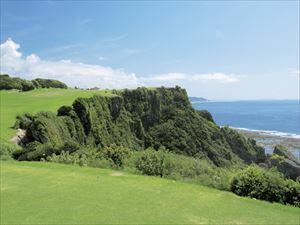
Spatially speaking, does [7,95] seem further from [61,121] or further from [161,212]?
[161,212]

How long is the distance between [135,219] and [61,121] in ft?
105

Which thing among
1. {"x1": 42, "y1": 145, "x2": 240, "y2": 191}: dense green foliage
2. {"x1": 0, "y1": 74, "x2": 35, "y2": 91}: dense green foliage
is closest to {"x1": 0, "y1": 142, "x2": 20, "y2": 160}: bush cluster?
{"x1": 42, "y1": 145, "x2": 240, "y2": 191}: dense green foliage

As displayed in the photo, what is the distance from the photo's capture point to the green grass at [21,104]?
1229 inches

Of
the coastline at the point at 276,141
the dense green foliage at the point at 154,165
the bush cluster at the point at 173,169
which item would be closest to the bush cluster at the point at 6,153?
the dense green foliage at the point at 154,165

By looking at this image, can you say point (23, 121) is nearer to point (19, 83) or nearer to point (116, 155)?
point (116, 155)

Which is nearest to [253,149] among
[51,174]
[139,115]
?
[139,115]

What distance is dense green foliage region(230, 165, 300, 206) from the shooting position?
11.1 metres

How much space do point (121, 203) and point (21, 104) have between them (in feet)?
130

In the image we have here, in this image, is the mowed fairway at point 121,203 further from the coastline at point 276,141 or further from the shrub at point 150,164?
the coastline at point 276,141

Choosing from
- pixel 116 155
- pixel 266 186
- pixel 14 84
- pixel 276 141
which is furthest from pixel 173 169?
pixel 276 141

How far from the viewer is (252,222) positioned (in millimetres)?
8867

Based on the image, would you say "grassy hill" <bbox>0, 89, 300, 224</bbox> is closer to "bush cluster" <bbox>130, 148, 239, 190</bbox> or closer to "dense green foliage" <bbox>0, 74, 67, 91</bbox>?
"bush cluster" <bbox>130, 148, 239, 190</bbox>

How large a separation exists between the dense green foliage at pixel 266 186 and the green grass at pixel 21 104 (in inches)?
818

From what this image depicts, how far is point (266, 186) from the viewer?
1139cm
